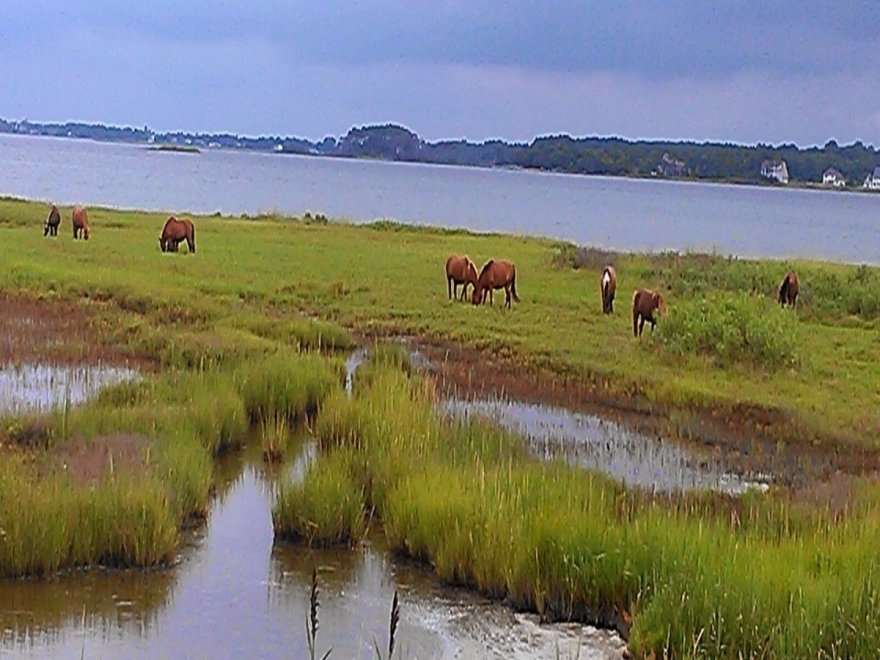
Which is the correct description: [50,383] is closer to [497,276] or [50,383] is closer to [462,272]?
[497,276]

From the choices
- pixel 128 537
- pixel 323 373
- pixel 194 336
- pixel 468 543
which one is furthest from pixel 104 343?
pixel 468 543

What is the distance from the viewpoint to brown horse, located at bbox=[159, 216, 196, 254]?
28734 millimetres

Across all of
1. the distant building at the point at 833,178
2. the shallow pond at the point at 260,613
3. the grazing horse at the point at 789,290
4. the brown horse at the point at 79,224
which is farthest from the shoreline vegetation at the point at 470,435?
the distant building at the point at 833,178

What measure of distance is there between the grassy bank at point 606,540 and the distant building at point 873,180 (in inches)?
6680

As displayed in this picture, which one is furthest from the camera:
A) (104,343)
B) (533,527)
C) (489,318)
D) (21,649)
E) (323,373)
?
(489,318)

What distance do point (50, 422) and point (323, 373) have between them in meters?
3.95

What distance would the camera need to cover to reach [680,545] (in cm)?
806

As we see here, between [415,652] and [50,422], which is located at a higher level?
[50,422]

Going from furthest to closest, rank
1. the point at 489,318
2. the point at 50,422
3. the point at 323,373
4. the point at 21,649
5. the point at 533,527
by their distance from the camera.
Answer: the point at 489,318
the point at 323,373
the point at 50,422
the point at 533,527
the point at 21,649

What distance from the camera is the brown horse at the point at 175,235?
2873cm

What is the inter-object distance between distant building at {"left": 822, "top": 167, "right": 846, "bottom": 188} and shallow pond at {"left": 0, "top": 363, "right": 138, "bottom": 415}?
168502 millimetres

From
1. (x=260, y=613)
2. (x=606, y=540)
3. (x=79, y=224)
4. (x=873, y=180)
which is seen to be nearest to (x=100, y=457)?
(x=260, y=613)

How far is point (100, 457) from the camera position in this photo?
412 inches

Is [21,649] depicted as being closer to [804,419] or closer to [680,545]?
[680,545]
